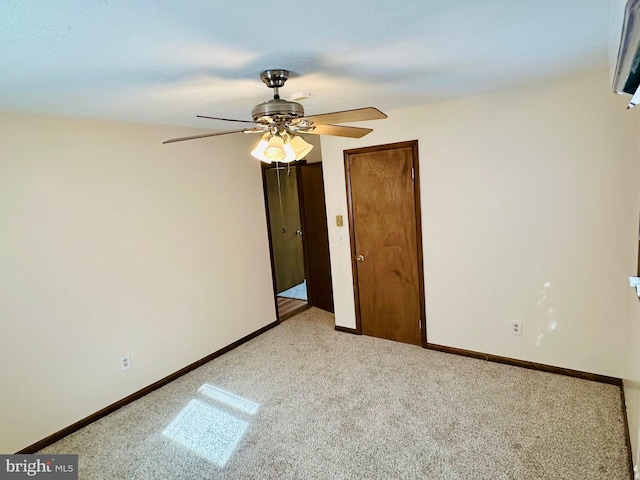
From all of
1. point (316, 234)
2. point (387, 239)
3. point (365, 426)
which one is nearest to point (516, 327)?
point (387, 239)

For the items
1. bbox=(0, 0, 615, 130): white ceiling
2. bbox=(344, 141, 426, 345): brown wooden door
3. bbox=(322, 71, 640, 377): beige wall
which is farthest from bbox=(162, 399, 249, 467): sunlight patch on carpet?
bbox=(0, 0, 615, 130): white ceiling

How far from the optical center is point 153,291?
3039 millimetres

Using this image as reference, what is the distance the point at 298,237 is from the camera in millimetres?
5879

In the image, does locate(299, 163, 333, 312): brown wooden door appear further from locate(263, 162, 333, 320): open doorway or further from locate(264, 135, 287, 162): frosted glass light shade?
locate(264, 135, 287, 162): frosted glass light shade

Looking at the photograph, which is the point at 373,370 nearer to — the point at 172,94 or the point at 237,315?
the point at 237,315

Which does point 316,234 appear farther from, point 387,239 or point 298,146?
point 298,146

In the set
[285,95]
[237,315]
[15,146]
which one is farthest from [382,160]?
[15,146]

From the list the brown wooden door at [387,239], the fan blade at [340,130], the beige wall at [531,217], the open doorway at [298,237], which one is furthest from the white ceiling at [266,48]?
the open doorway at [298,237]

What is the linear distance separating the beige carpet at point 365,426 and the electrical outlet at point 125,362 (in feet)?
0.96

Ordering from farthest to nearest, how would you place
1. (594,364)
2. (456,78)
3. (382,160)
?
1. (382,160)
2. (594,364)
3. (456,78)

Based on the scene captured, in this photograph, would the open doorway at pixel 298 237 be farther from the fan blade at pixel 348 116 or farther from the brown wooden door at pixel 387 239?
the fan blade at pixel 348 116

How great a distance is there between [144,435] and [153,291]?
1083 millimetres

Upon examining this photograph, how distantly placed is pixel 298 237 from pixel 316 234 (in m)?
1.42

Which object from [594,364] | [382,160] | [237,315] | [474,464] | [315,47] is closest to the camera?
[315,47]
